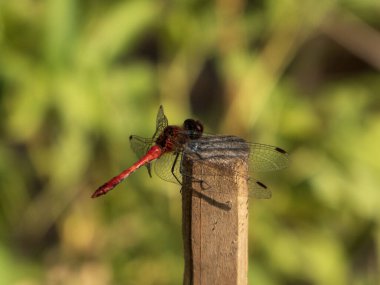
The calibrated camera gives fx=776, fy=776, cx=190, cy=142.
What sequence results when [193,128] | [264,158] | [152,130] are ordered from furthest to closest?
[152,130], [193,128], [264,158]

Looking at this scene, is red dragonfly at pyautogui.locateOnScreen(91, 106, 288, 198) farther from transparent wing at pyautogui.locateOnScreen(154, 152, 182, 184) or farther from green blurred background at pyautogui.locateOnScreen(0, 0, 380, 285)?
green blurred background at pyautogui.locateOnScreen(0, 0, 380, 285)

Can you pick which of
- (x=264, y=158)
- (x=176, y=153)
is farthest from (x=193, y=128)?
(x=264, y=158)

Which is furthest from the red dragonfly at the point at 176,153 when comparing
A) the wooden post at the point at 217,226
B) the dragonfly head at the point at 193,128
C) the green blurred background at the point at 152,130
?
the green blurred background at the point at 152,130

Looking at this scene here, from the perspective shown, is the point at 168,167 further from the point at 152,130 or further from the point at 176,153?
the point at 152,130

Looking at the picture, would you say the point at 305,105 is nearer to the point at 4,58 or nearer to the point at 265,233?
the point at 265,233

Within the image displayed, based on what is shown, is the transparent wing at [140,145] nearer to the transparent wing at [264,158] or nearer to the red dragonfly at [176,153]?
the red dragonfly at [176,153]

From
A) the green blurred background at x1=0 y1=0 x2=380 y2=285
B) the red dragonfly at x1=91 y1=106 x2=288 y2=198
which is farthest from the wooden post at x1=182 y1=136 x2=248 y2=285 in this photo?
the green blurred background at x1=0 y1=0 x2=380 y2=285

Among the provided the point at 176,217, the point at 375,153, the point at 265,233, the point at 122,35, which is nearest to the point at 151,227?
the point at 176,217
